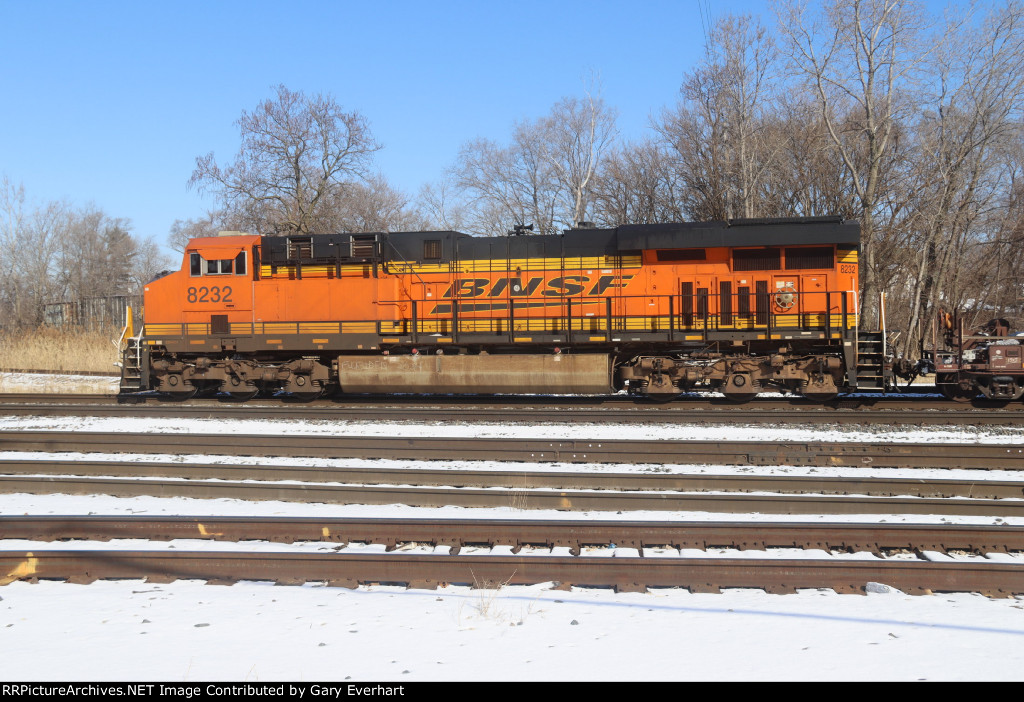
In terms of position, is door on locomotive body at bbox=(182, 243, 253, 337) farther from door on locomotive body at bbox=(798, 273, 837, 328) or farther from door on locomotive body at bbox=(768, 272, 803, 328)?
door on locomotive body at bbox=(798, 273, 837, 328)

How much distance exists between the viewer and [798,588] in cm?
498

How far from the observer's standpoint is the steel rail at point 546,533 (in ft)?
18.9

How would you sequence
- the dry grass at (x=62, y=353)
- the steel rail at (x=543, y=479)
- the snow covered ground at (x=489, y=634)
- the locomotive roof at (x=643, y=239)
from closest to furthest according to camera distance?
the snow covered ground at (x=489, y=634)
the steel rail at (x=543, y=479)
the locomotive roof at (x=643, y=239)
the dry grass at (x=62, y=353)

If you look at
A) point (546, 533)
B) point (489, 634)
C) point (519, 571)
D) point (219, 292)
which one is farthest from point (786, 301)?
point (219, 292)

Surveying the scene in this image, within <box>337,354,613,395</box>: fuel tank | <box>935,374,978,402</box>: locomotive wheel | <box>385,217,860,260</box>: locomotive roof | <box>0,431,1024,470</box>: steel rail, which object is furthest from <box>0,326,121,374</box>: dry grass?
<box>935,374,978,402</box>: locomotive wheel

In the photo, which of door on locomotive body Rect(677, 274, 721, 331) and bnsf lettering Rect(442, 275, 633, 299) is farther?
bnsf lettering Rect(442, 275, 633, 299)

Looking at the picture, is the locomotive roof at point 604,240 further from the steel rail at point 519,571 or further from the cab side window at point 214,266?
the steel rail at point 519,571

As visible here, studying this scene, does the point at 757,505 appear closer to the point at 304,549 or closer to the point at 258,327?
the point at 304,549

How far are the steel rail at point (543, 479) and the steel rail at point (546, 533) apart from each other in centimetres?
176

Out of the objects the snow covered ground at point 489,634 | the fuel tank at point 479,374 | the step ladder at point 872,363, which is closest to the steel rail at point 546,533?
the snow covered ground at point 489,634

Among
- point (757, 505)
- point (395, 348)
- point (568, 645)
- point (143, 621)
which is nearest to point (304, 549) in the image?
point (143, 621)

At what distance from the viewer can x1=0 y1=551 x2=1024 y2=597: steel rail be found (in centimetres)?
498

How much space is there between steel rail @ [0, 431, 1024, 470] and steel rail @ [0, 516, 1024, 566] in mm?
3225

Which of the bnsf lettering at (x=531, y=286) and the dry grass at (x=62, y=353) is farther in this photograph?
the dry grass at (x=62, y=353)
